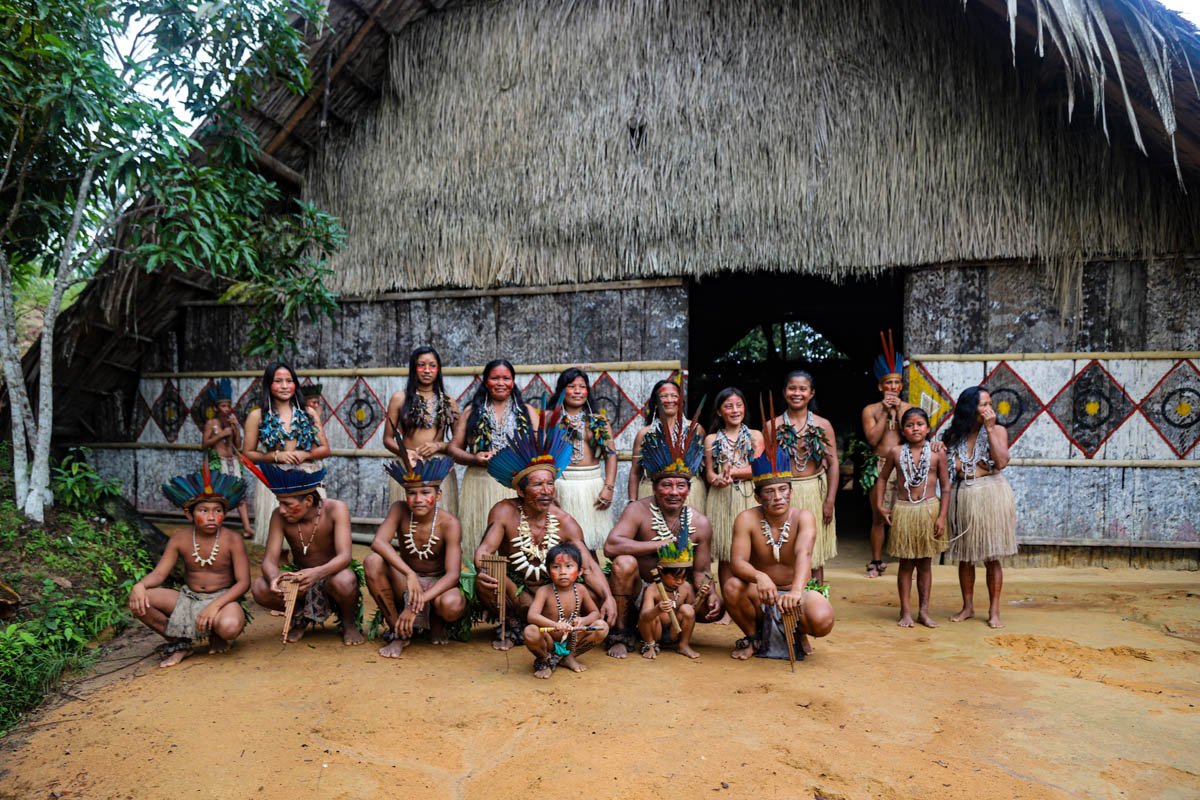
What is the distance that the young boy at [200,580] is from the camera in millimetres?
3732

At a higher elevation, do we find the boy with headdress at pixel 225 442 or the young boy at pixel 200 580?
the boy with headdress at pixel 225 442

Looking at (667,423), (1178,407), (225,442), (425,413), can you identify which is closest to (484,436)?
(425,413)

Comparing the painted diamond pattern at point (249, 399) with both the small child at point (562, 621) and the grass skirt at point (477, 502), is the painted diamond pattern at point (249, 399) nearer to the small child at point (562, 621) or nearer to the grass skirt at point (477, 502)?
the grass skirt at point (477, 502)

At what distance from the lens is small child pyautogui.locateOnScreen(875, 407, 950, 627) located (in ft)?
14.9

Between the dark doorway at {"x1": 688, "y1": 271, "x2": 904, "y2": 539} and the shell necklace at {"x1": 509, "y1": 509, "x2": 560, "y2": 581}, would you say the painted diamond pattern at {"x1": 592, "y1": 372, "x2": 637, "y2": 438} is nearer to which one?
the shell necklace at {"x1": 509, "y1": 509, "x2": 560, "y2": 581}

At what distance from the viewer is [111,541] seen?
512cm

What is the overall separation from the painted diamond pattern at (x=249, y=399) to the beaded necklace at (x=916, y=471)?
5789 mm

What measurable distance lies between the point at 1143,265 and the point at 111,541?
25.7ft

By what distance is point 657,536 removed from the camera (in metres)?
3.90

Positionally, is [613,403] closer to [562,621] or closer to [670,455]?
[670,455]

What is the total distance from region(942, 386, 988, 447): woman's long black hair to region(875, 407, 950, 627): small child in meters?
0.17

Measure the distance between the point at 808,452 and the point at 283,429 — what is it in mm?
3452

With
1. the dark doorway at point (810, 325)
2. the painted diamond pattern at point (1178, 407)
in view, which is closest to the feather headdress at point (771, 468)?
the painted diamond pattern at point (1178, 407)

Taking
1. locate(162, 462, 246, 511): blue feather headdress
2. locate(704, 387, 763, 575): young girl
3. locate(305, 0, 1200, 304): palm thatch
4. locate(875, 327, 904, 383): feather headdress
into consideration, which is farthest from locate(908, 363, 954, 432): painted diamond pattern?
locate(162, 462, 246, 511): blue feather headdress
